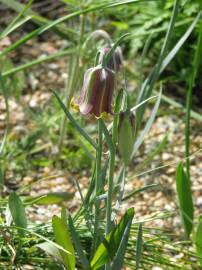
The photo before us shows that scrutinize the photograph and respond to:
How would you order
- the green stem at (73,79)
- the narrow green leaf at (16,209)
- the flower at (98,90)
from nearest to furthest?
the flower at (98,90), the narrow green leaf at (16,209), the green stem at (73,79)

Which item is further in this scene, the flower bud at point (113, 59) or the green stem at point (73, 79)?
the green stem at point (73, 79)

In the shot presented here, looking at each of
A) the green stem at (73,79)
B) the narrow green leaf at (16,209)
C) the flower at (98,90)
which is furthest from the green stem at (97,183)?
the green stem at (73,79)

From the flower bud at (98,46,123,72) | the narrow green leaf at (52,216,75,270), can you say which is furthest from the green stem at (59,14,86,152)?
the narrow green leaf at (52,216,75,270)

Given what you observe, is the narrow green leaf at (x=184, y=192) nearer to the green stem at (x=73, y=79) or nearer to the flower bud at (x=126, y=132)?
the flower bud at (x=126, y=132)

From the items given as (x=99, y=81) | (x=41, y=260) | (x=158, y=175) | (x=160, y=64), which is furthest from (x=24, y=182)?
(x=99, y=81)

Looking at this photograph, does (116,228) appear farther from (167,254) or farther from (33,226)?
(167,254)

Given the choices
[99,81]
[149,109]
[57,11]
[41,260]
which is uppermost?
[57,11]

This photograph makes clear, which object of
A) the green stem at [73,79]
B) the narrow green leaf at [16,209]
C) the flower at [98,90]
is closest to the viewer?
the flower at [98,90]
